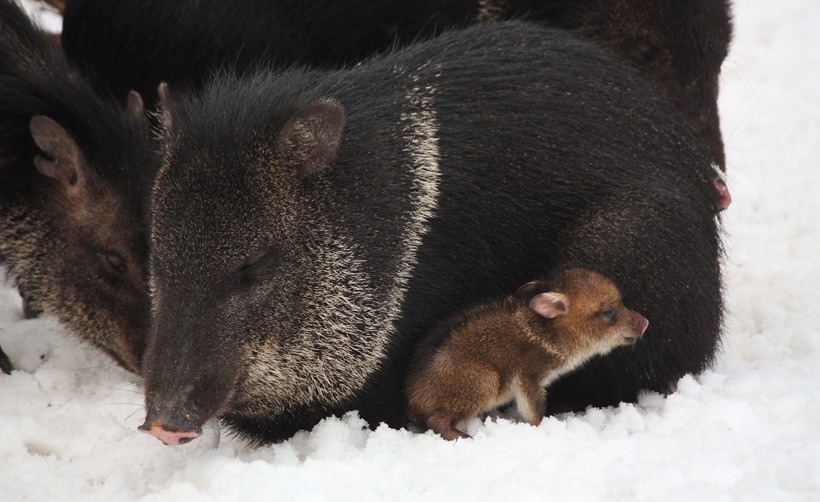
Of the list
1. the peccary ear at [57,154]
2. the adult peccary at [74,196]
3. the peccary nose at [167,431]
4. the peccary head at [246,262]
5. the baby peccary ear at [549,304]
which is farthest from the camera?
the adult peccary at [74,196]

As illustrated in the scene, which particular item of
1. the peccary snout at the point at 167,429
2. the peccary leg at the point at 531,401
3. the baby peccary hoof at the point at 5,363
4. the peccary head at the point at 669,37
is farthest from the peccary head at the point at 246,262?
the peccary head at the point at 669,37

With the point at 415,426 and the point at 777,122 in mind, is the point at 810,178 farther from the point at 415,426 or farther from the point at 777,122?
the point at 415,426

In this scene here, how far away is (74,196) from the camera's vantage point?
599cm

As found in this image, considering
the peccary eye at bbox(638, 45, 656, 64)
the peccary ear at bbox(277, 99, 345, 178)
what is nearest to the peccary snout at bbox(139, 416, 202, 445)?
the peccary ear at bbox(277, 99, 345, 178)

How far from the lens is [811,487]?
4.16 m

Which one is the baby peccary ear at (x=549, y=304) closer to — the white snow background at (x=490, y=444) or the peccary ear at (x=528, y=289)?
the peccary ear at (x=528, y=289)

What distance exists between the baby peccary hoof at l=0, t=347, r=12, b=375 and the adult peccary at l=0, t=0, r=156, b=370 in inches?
12.8

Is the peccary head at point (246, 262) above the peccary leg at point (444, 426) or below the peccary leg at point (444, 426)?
above

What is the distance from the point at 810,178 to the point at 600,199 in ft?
11.3

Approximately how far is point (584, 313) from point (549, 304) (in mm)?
199

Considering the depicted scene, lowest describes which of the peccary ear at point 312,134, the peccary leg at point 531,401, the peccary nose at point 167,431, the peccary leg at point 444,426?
the peccary leg at point 444,426

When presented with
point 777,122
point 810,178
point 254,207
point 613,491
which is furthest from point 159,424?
point 777,122

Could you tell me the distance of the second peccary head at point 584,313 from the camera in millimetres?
5055

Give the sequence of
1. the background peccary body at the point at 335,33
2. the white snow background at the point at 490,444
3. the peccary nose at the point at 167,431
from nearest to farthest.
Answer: the white snow background at the point at 490,444, the peccary nose at the point at 167,431, the background peccary body at the point at 335,33
